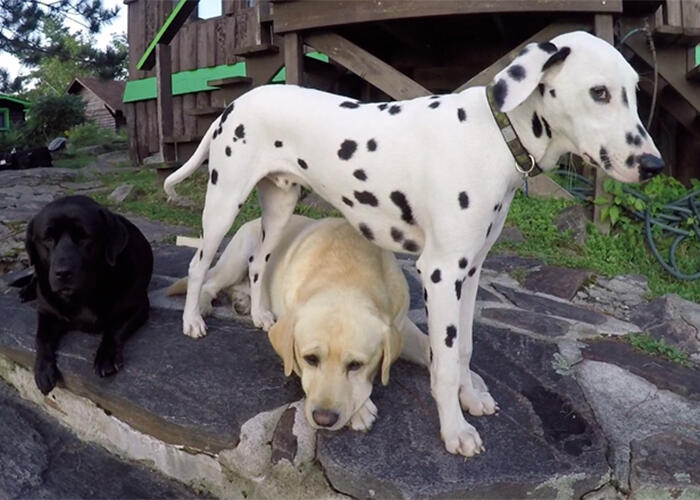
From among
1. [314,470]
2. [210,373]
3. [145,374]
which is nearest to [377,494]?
[314,470]

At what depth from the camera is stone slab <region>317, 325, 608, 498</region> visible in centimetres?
247

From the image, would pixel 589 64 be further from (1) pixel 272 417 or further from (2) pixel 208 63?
(2) pixel 208 63

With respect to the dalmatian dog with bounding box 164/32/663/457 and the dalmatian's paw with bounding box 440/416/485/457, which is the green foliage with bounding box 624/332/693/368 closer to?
the dalmatian dog with bounding box 164/32/663/457

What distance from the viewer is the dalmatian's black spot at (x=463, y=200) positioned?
2.52m

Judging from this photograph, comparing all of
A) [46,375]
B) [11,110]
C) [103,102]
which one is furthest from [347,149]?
[11,110]

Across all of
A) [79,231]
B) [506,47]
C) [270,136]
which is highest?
[506,47]

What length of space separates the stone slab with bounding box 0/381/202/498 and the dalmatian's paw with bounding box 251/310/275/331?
980mm

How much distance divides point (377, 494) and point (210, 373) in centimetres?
112

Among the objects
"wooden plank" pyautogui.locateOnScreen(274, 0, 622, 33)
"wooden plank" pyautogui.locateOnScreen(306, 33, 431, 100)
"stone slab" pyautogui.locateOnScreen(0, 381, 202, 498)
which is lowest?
"stone slab" pyautogui.locateOnScreen(0, 381, 202, 498)

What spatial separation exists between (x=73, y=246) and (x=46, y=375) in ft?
2.27

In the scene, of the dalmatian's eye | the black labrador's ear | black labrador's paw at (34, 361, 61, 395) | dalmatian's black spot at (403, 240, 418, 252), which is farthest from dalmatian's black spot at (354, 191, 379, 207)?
black labrador's paw at (34, 361, 61, 395)

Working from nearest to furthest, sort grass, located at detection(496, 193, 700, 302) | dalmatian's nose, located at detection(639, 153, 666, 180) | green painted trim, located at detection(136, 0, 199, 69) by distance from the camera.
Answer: dalmatian's nose, located at detection(639, 153, 666, 180) < grass, located at detection(496, 193, 700, 302) < green painted trim, located at detection(136, 0, 199, 69)

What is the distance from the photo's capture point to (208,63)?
1077cm

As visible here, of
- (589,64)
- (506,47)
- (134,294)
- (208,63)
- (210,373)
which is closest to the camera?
(589,64)
